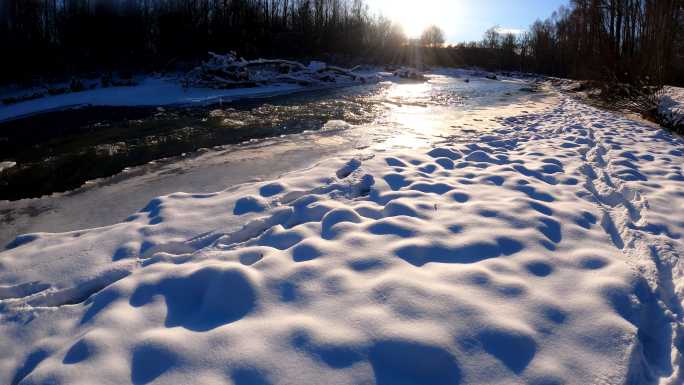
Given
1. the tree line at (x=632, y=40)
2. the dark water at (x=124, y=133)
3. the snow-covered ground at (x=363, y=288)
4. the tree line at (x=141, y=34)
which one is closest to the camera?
the snow-covered ground at (x=363, y=288)

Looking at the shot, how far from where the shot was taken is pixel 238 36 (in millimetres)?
26094

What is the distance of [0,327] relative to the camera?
1902 mm

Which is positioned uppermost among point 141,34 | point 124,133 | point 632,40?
point 141,34

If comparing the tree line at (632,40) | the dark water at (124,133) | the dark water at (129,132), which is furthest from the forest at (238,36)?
the dark water at (124,133)

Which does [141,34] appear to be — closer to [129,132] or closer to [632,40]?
[129,132]

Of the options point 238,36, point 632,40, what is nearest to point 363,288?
point 632,40

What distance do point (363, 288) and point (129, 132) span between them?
6.97m

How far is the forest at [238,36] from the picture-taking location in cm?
1196

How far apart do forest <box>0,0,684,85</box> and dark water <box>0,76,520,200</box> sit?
5955mm

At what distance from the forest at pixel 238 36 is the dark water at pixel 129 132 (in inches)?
234

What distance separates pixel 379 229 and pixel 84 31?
27.0 metres

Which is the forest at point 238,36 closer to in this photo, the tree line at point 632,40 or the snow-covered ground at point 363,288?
the tree line at point 632,40

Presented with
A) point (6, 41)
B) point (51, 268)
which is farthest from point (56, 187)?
point (6, 41)

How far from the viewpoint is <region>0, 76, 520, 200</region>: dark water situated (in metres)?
4.82
